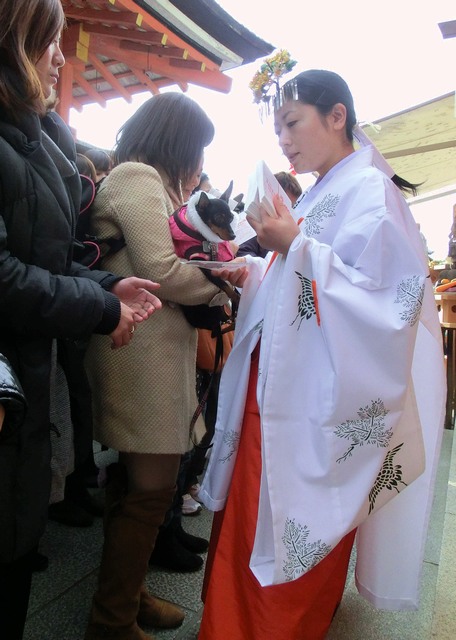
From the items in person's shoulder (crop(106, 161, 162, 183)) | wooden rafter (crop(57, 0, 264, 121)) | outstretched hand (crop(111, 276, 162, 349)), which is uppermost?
wooden rafter (crop(57, 0, 264, 121))

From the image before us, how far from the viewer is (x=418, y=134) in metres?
6.73

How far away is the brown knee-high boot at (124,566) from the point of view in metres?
1.61

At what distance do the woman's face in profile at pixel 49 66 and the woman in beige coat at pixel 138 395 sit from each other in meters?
0.34

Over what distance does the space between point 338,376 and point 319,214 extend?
581 millimetres

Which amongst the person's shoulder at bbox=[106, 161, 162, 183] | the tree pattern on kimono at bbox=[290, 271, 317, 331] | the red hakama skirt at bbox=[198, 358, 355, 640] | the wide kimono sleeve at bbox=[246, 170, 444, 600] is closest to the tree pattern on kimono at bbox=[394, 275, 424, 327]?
the wide kimono sleeve at bbox=[246, 170, 444, 600]

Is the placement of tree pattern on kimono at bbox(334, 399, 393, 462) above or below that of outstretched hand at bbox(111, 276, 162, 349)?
below

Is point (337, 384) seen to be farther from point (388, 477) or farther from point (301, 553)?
point (301, 553)

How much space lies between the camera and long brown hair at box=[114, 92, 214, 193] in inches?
70.9

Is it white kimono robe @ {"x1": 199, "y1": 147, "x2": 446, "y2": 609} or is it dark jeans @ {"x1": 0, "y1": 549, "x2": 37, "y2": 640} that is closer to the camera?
dark jeans @ {"x1": 0, "y1": 549, "x2": 37, "y2": 640}

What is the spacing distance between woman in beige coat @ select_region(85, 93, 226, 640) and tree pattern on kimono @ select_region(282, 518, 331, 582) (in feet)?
1.61

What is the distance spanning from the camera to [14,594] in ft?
4.15

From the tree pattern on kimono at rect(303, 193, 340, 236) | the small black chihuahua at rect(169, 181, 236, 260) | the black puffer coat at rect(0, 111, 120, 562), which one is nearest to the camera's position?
the black puffer coat at rect(0, 111, 120, 562)

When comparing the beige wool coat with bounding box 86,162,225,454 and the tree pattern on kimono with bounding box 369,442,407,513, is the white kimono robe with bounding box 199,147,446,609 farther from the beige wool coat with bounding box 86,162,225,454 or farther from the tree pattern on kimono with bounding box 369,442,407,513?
the beige wool coat with bounding box 86,162,225,454

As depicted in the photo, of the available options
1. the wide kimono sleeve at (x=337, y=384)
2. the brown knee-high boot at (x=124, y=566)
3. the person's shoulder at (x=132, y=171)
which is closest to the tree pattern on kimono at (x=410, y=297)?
the wide kimono sleeve at (x=337, y=384)
